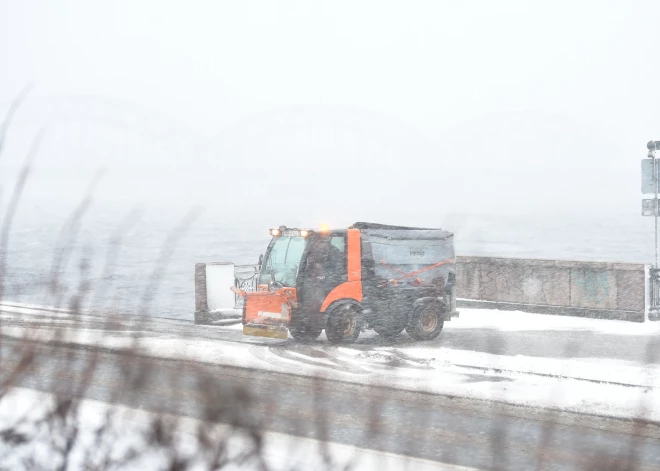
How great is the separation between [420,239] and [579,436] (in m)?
7.71

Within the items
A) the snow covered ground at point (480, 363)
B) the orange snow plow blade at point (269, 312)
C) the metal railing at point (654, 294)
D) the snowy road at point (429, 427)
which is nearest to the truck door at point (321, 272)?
the orange snow plow blade at point (269, 312)

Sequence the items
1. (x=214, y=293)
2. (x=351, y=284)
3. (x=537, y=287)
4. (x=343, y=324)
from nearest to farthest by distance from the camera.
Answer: (x=343, y=324) < (x=351, y=284) < (x=537, y=287) < (x=214, y=293)

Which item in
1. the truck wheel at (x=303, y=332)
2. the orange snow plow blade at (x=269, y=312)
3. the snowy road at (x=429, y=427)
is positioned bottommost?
the snowy road at (x=429, y=427)

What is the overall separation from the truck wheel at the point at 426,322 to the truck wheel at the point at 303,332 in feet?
5.71

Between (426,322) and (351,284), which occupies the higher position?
(351,284)

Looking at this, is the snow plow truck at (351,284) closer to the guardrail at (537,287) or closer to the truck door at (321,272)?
the truck door at (321,272)

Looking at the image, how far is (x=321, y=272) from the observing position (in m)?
16.2

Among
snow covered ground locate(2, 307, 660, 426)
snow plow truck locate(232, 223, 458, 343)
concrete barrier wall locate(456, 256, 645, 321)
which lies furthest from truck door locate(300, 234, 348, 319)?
concrete barrier wall locate(456, 256, 645, 321)

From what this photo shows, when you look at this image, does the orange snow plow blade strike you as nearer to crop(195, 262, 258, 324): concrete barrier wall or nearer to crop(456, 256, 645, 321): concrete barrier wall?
crop(195, 262, 258, 324): concrete barrier wall

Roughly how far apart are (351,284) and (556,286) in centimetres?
542

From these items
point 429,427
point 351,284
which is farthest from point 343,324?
point 429,427

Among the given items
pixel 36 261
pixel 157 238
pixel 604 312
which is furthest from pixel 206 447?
pixel 157 238

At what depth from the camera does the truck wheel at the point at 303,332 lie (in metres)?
16.3

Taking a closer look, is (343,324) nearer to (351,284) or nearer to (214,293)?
(351,284)
